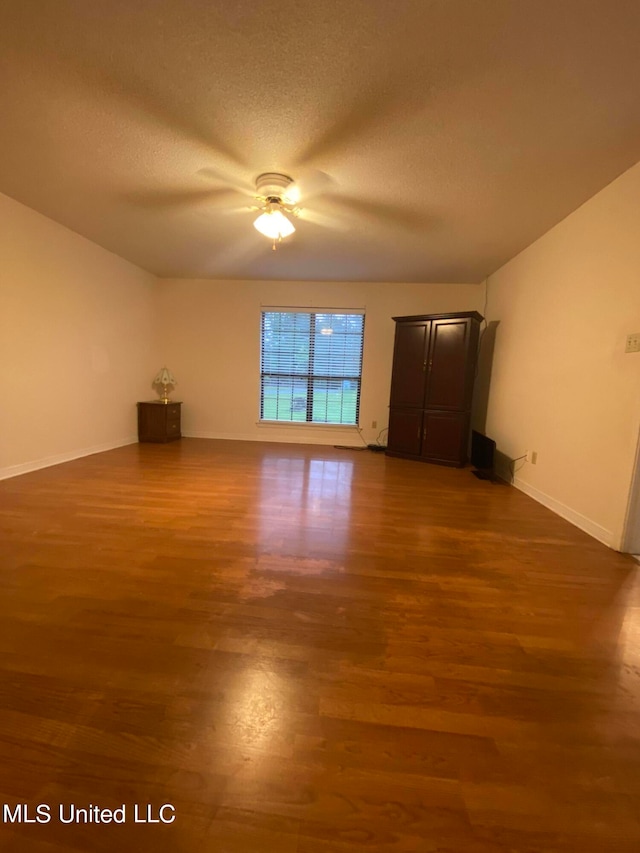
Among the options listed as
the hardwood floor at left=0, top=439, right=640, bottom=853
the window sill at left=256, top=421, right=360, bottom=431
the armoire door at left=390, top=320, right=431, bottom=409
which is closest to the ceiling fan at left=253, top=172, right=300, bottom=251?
the armoire door at left=390, top=320, right=431, bottom=409

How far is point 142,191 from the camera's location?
2736 mm

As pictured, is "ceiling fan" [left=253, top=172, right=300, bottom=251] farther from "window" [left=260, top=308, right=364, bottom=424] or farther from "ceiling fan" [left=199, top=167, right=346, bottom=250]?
"window" [left=260, top=308, right=364, bottom=424]

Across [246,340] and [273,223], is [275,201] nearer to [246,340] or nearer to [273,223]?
[273,223]

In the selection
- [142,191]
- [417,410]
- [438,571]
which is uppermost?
[142,191]

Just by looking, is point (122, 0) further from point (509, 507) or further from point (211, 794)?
point (509, 507)

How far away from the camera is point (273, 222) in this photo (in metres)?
2.71

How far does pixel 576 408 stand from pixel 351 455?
A: 8.77ft

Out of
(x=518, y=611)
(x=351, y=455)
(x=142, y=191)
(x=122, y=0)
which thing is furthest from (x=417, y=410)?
(x=122, y=0)

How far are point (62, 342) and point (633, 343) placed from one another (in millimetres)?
5052

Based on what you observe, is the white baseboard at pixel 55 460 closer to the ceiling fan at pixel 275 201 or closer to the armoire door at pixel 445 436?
the ceiling fan at pixel 275 201

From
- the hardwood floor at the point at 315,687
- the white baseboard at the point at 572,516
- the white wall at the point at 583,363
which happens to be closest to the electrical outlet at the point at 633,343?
the white wall at the point at 583,363

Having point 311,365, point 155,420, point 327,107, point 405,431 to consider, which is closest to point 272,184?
point 327,107

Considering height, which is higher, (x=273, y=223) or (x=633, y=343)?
(x=273, y=223)

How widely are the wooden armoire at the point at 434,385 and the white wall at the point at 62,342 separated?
3.76 meters
